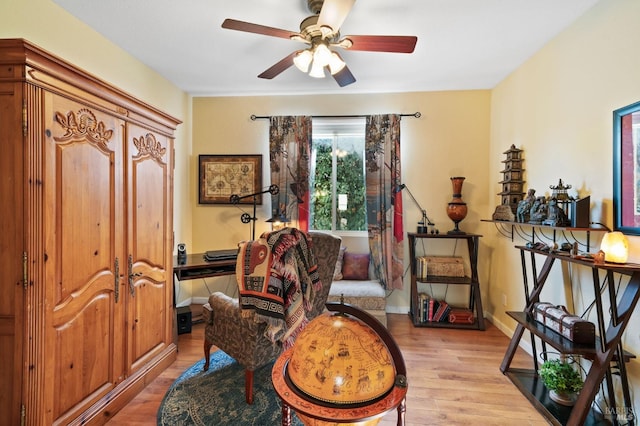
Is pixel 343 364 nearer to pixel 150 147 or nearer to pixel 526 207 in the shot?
pixel 150 147

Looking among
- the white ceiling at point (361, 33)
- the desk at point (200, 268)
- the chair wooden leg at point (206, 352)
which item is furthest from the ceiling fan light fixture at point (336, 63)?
the chair wooden leg at point (206, 352)

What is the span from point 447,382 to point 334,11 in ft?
8.69

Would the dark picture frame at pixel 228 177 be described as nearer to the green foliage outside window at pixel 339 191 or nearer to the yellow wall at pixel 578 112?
the green foliage outside window at pixel 339 191

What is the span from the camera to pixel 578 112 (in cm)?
211

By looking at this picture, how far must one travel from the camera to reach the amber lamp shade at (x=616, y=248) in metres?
1.55

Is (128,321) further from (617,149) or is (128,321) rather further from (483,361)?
(617,149)

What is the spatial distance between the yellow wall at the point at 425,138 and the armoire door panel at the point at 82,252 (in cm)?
197

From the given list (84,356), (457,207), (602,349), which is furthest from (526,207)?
(84,356)

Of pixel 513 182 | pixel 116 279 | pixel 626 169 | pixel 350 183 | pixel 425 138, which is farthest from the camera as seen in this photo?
→ pixel 350 183

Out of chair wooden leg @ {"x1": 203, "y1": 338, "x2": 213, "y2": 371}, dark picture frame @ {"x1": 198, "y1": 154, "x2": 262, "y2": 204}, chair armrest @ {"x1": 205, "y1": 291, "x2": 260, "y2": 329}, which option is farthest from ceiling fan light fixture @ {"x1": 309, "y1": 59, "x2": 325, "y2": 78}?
chair wooden leg @ {"x1": 203, "y1": 338, "x2": 213, "y2": 371}

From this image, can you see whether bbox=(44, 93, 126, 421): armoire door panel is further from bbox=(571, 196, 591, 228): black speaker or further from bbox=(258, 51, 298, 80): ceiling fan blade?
bbox=(571, 196, 591, 228): black speaker

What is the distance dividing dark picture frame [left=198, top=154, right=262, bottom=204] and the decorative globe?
2.95 m

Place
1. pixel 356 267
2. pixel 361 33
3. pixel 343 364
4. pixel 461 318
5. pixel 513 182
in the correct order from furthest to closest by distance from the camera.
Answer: pixel 356 267, pixel 461 318, pixel 513 182, pixel 361 33, pixel 343 364

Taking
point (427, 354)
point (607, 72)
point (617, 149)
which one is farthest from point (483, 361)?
point (607, 72)
